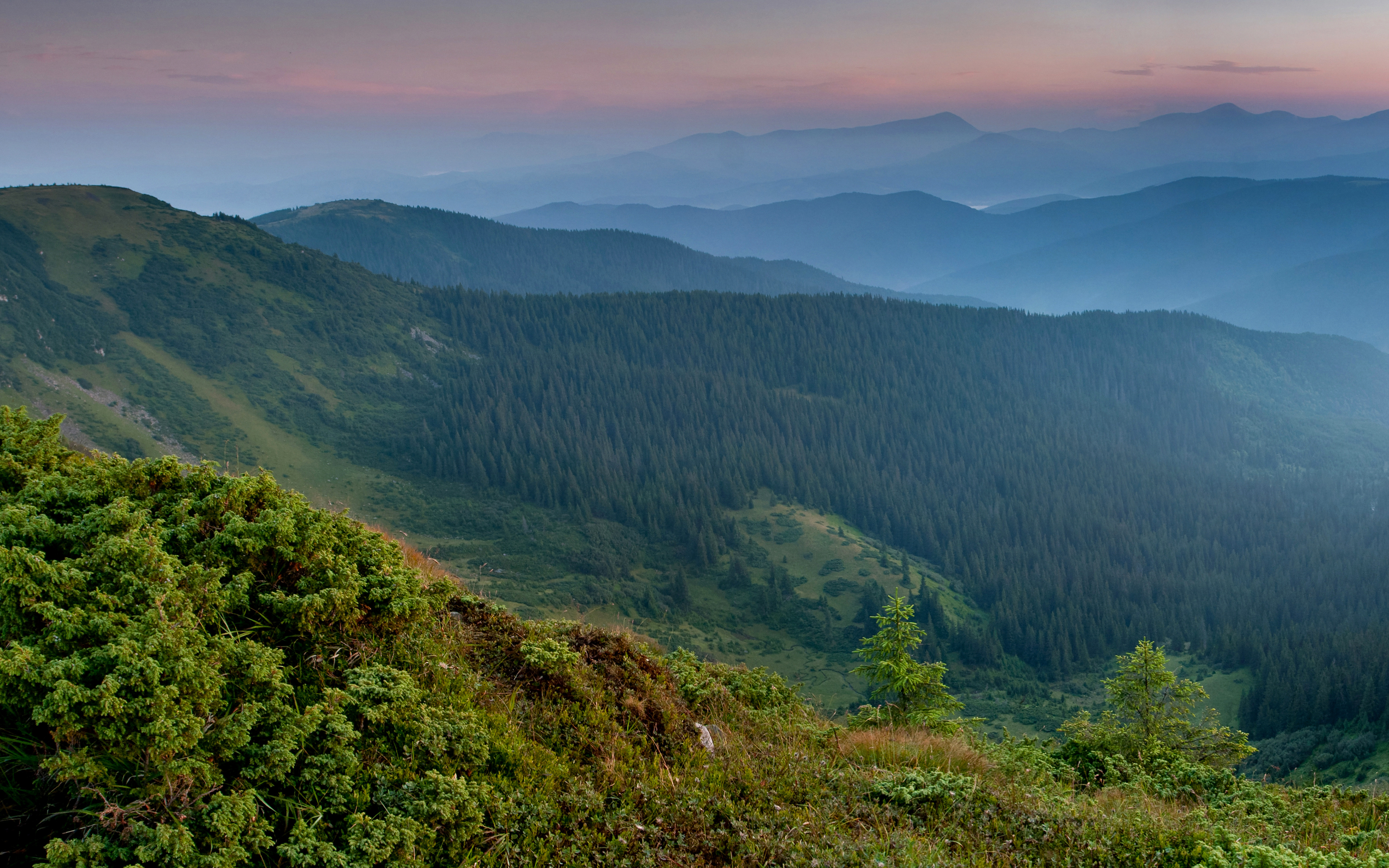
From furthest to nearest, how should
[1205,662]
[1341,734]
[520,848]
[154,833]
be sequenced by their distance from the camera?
[1205,662] → [1341,734] → [520,848] → [154,833]

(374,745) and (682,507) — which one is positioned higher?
(374,745)

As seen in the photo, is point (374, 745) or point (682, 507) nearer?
point (374, 745)

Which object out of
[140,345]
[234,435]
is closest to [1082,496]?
[234,435]

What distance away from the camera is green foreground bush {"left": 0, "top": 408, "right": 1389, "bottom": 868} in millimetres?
5105

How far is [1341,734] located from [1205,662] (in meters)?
51.8

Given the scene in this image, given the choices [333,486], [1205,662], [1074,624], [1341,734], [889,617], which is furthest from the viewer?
[333,486]

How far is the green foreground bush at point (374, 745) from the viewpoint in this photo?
16.8ft

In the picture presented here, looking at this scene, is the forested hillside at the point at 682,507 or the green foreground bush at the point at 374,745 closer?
the green foreground bush at the point at 374,745

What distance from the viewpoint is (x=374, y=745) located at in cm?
663

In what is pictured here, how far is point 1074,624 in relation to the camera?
13338 cm

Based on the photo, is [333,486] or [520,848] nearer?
[520,848]

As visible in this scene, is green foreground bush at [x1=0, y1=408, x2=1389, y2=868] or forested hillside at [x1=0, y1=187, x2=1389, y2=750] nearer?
green foreground bush at [x1=0, y1=408, x2=1389, y2=868]

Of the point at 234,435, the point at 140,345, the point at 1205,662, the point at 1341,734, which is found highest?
the point at 140,345

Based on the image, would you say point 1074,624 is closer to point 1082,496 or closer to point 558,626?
point 1082,496
